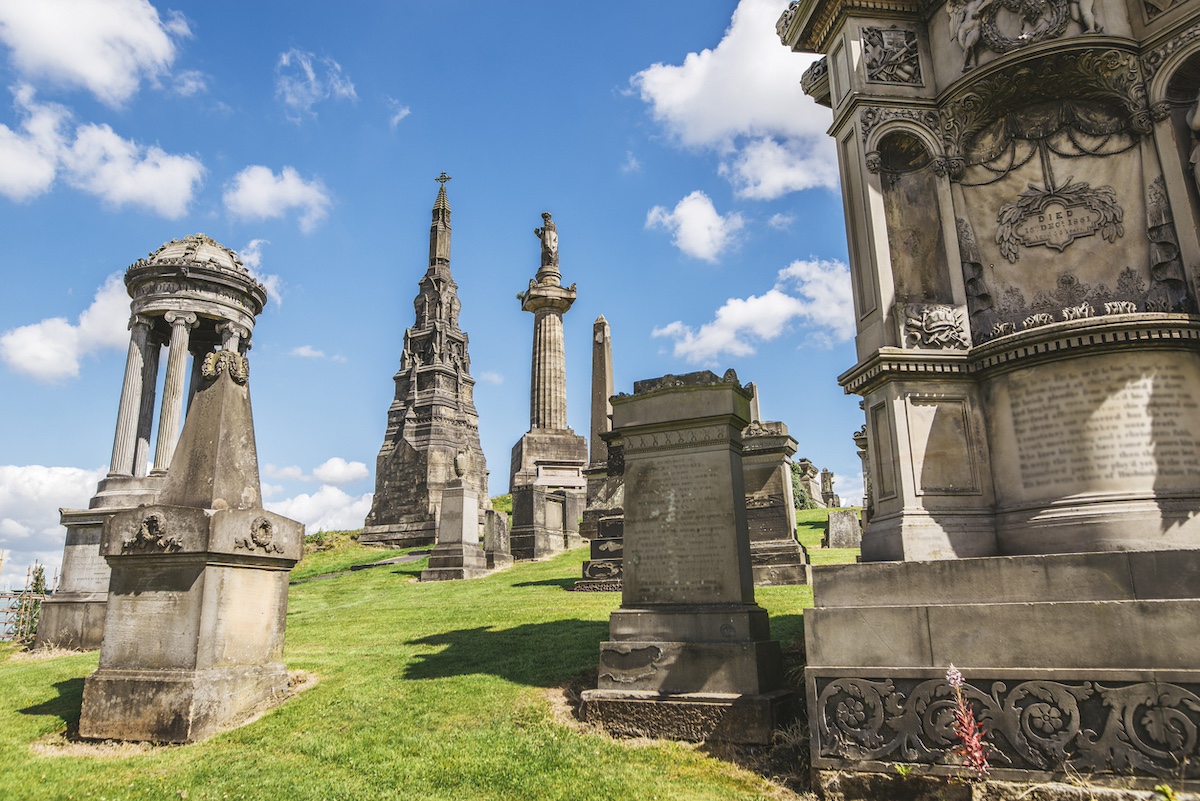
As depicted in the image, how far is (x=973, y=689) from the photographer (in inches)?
177

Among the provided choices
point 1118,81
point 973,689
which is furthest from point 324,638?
point 1118,81

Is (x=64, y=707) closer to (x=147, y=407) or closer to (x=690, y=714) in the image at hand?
(x=690, y=714)

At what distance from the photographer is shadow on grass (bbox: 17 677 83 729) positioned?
696 cm

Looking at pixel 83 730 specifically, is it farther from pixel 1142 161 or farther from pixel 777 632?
pixel 1142 161

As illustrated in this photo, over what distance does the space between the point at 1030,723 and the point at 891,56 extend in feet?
19.7

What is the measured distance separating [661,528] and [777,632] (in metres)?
2.39

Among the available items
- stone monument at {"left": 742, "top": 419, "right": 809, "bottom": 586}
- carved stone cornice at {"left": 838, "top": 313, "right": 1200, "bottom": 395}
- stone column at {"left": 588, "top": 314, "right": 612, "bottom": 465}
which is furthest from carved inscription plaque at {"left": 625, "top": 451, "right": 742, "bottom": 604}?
stone column at {"left": 588, "top": 314, "right": 612, "bottom": 465}

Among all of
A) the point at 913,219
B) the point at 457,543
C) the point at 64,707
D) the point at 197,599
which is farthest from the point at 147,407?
the point at 913,219

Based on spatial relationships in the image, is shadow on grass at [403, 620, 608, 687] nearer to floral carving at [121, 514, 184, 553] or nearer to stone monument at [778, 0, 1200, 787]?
floral carving at [121, 514, 184, 553]

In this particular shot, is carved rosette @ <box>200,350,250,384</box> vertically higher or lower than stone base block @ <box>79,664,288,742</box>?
higher

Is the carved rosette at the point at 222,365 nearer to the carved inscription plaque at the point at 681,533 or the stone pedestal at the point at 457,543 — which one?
the carved inscription plaque at the point at 681,533

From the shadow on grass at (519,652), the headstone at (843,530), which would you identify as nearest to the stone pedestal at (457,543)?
the shadow on grass at (519,652)

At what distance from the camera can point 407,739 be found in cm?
583

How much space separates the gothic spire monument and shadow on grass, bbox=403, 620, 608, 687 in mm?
30111
